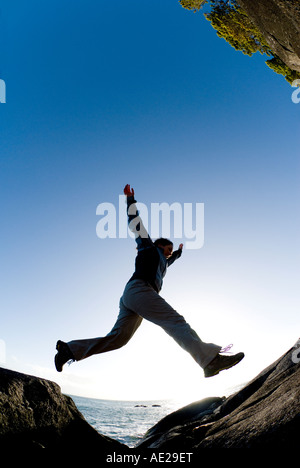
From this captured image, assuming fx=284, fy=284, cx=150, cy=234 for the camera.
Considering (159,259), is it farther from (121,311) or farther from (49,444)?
(49,444)

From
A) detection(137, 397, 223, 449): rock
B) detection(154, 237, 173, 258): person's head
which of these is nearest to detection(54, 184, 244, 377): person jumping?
detection(154, 237, 173, 258): person's head

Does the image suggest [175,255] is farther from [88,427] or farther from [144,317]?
[88,427]

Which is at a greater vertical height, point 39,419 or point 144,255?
point 144,255

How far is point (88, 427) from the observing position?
423cm

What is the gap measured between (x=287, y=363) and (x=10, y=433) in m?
4.03

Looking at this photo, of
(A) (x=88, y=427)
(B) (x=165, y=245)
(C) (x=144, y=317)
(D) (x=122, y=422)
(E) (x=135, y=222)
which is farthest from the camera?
(D) (x=122, y=422)

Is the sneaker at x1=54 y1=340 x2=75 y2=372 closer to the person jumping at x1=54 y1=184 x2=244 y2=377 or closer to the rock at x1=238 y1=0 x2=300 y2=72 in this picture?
the person jumping at x1=54 y1=184 x2=244 y2=377

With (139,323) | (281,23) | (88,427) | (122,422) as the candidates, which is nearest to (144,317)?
(139,323)

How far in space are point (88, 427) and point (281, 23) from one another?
27.7 feet

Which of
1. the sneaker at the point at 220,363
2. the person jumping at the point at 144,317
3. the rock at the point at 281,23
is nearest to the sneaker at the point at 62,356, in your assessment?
the person jumping at the point at 144,317

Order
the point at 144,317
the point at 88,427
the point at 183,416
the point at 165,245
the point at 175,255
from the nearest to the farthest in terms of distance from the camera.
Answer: the point at 88,427, the point at 144,317, the point at 165,245, the point at 175,255, the point at 183,416

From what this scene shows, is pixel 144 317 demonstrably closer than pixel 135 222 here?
Yes

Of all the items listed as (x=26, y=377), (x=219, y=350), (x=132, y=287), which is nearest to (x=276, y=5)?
(x=132, y=287)

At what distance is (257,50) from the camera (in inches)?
405
